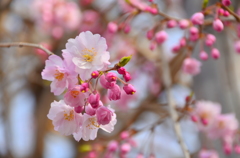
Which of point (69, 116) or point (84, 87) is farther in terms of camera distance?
point (69, 116)

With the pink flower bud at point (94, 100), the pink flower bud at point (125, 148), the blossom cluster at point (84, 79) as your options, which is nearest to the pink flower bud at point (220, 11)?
the blossom cluster at point (84, 79)

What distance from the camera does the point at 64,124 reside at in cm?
97

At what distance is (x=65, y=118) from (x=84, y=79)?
179 millimetres

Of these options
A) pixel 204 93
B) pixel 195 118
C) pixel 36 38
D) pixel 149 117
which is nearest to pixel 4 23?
pixel 36 38

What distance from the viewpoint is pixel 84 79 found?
2.83ft

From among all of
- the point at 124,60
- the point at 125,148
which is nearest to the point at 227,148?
the point at 125,148

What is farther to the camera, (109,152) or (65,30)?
(65,30)

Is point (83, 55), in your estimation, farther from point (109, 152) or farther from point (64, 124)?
point (109, 152)

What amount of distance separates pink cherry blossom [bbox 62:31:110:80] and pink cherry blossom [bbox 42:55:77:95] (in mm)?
35

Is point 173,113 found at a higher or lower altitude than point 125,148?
higher

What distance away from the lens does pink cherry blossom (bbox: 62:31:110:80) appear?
0.88 metres

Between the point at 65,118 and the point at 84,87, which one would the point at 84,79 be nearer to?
the point at 84,87

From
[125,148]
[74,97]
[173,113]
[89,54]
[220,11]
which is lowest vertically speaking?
[125,148]

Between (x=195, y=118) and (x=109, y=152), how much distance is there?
498mm
